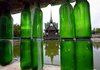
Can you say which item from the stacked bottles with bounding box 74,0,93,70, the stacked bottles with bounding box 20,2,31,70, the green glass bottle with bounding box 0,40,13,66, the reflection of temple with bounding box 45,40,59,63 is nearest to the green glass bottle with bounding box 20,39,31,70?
the stacked bottles with bounding box 20,2,31,70

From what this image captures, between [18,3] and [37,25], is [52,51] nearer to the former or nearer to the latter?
[18,3]

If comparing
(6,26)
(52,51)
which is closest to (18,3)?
(6,26)

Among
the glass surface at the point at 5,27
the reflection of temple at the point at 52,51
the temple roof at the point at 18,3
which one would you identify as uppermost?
the temple roof at the point at 18,3

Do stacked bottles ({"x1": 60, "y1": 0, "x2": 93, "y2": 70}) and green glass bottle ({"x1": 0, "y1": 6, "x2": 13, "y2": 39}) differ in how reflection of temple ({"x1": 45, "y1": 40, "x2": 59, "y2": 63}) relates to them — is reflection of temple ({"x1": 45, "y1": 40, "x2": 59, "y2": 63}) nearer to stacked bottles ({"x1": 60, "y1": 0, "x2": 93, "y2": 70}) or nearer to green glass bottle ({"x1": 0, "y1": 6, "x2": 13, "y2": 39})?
green glass bottle ({"x1": 0, "y1": 6, "x2": 13, "y2": 39})

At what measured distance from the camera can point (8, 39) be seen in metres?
0.86

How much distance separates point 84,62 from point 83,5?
21 centimetres

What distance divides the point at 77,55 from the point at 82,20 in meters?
0.13

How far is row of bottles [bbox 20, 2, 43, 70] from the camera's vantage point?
729mm

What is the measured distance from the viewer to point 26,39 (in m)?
0.76

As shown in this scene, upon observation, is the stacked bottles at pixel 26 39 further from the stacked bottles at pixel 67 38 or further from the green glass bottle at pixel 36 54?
the stacked bottles at pixel 67 38

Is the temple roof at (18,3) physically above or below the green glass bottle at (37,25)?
above

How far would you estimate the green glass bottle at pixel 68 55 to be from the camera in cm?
62

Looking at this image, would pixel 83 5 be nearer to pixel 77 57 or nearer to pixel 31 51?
pixel 77 57

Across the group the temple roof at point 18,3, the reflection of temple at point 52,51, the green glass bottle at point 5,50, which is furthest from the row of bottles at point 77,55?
the reflection of temple at point 52,51
